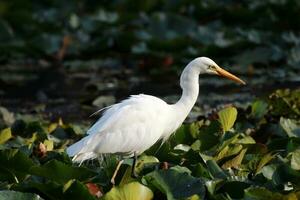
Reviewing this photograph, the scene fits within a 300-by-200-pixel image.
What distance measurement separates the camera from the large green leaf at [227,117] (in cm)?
500

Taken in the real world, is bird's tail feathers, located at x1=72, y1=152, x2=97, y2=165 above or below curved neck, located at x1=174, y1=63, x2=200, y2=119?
below

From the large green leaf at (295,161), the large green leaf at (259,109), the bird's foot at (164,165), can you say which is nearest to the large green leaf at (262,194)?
the large green leaf at (295,161)

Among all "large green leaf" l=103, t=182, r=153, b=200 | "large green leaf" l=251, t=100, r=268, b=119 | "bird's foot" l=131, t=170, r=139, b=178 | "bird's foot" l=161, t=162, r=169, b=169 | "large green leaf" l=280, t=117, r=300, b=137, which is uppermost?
"large green leaf" l=103, t=182, r=153, b=200

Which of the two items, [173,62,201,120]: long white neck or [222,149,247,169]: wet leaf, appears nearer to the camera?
[222,149,247,169]: wet leaf

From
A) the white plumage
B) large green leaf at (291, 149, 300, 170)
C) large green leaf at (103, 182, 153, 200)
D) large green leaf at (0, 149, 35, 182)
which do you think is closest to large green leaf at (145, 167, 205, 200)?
large green leaf at (103, 182, 153, 200)

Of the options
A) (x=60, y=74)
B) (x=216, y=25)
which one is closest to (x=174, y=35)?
(x=216, y=25)

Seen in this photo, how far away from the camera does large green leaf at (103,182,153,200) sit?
3.67 m

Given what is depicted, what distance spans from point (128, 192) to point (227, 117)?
1501 millimetres

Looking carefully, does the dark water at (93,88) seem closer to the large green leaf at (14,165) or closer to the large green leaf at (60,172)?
the large green leaf at (14,165)

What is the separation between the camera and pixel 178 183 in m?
3.87

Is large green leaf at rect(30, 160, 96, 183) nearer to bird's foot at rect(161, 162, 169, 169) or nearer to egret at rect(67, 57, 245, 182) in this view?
bird's foot at rect(161, 162, 169, 169)

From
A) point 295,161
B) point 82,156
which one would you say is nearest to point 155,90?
point 82,156

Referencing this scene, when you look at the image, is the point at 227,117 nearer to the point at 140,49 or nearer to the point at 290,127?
the point at 290,127

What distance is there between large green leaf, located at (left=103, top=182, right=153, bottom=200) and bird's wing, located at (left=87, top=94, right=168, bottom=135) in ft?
3.31
